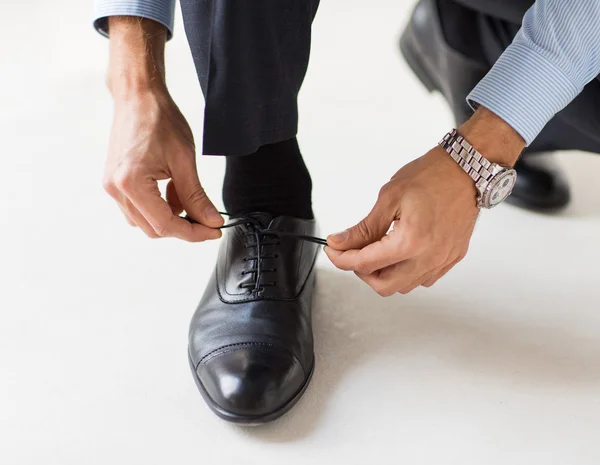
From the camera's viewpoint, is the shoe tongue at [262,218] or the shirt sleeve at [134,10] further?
the shoe tongue at [262,218]

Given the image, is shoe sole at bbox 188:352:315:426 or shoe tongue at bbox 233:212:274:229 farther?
shoe tongue at bbox 233:212:274:229

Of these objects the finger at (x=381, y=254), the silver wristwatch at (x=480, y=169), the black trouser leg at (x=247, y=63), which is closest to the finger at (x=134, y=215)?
the black trouser leg at (x=247, y=63)

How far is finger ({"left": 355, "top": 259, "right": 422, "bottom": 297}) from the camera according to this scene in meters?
0.70

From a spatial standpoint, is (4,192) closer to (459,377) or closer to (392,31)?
(459,377)

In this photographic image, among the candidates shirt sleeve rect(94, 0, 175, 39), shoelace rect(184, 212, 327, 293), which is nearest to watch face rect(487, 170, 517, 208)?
shoelace rect(184, 212, 327, 293)

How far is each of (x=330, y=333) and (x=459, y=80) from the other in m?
0.46

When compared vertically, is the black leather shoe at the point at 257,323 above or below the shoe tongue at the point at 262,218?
below

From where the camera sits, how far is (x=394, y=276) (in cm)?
71

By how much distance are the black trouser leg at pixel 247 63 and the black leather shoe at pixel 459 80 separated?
14.8 inches

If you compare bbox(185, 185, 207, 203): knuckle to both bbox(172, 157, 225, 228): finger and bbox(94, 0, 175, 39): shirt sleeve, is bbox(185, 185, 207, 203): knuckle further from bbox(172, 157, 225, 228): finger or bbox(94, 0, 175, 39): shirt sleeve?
bbox(94, 0, 175, 39): shirt sleeve

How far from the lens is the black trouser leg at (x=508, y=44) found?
918mm

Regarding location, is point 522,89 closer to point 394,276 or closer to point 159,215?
point 394,276

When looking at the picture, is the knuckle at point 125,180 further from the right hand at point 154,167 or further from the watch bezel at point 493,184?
the watch bezel at point 493,184

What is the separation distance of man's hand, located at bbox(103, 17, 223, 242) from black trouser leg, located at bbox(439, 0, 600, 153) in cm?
48
